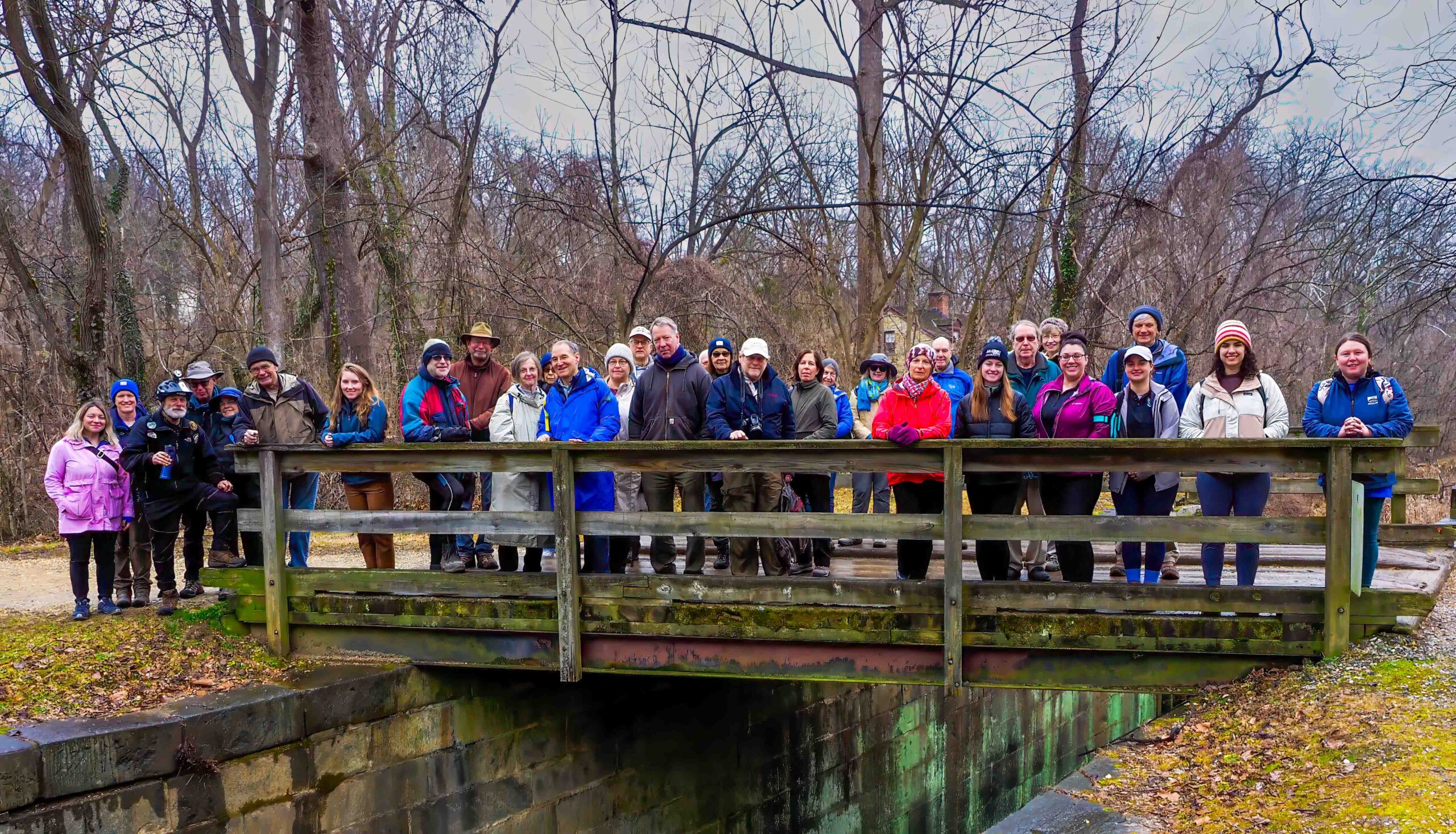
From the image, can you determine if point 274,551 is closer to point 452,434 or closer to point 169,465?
point 169,465

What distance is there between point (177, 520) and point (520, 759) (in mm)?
2986

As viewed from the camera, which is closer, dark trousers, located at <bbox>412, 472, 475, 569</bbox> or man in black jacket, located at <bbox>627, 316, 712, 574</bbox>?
man in black jacket, located at <bbox>627, 316, 712, 574</bbox>

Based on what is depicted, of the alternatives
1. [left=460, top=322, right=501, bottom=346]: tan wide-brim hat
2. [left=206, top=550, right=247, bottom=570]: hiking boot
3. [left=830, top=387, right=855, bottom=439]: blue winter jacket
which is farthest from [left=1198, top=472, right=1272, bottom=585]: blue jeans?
[left=206, top=550, right=247, bottom=570]: hiking boot

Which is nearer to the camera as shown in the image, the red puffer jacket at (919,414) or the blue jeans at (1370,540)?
the blue jeans at (1370,540)

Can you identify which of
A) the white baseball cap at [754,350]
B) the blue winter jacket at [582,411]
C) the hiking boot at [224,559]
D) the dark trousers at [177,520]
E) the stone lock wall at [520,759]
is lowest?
the stone lock wall at [520,759]

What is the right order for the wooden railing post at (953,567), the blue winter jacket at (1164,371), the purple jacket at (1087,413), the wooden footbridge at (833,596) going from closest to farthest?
1. the wooden footbridge at (833,596)
2. the wooden railing post at (953,567)
3. the purple jacket at (1087,413)
4. the blue winter jacket at (1164,371)

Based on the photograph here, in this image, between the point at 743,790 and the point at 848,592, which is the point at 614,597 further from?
the point at 743,790

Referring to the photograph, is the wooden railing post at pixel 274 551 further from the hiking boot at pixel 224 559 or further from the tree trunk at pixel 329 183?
the tree trunk at pixel 329 183

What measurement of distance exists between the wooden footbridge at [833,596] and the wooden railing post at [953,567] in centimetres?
1

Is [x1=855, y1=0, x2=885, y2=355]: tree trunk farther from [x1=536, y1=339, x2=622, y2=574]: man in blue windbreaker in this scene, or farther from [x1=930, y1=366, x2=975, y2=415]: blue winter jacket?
[x1=536, y1=339, x2=622, y2=574]: man in blue windbreaker

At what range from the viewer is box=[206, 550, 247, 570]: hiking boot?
7051 millimetres

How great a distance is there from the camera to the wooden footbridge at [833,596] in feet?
17.3

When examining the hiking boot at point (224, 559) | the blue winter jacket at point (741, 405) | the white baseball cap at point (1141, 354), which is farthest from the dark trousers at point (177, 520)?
the white baseball cap at point (1141, 354)

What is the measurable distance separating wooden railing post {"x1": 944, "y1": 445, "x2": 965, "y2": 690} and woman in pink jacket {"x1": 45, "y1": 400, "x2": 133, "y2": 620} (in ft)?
18.1
